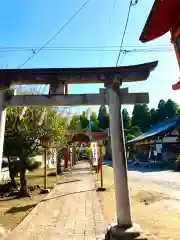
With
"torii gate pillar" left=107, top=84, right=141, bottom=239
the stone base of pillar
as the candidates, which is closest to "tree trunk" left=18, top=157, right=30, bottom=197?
"torii gate pillar" left=107, top=84, right=141, bottom=239

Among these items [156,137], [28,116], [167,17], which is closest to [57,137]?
[28,116]

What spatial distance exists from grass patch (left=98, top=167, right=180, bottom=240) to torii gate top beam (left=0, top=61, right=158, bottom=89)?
11.7 ft

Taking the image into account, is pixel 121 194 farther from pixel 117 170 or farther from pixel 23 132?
pixel 23 132

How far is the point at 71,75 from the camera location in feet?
19.3

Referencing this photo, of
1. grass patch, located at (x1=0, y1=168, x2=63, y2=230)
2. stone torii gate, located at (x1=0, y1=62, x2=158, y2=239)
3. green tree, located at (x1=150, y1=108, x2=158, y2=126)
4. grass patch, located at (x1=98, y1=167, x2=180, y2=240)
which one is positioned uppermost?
green tree, located at (x1=150, y1=108, x2=158, y2=126)

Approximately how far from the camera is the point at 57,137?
13242 millimetres

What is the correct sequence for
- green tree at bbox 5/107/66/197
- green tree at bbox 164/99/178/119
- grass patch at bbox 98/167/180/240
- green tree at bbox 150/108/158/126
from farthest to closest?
1. green tree at bbox 150/108/158/126
2. green tree at bbox 164/99/178/119
3. green tree at bbox 5/107/66/197
4. grass patch at bbox 98/167/180/240

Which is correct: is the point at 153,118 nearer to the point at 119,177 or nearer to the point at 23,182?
the point at 23,182

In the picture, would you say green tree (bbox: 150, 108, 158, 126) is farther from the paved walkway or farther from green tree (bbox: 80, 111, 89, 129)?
the paved walkway

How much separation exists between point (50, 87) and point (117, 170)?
8.06 ft

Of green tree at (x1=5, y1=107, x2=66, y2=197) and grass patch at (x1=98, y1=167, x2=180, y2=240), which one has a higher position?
green tree at (x1=5, y1=107, x2=66, y2=197)

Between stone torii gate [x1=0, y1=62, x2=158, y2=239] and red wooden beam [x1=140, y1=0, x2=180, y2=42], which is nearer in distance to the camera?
red wooden beam [x1=140, y1=0, x2=180, y2=42]

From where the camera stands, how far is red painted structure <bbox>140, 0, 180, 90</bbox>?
3.57 metres

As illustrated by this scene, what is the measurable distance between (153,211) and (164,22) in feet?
19.2
